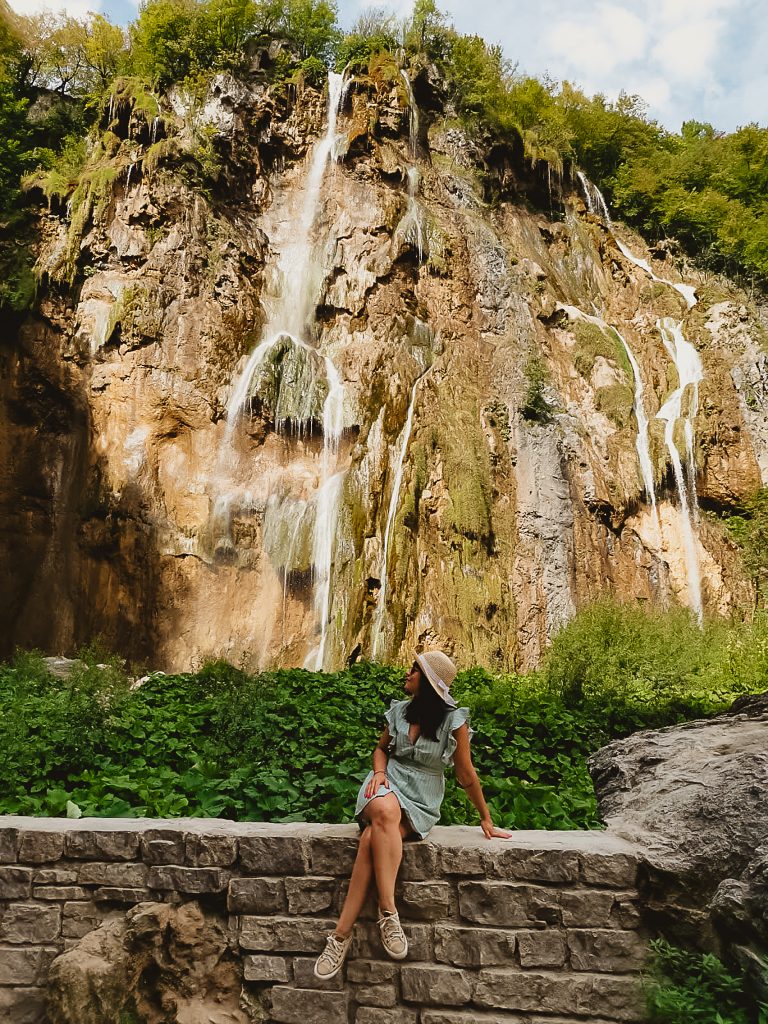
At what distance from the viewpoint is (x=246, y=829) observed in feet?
11.8

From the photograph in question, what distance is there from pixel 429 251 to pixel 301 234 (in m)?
3.49

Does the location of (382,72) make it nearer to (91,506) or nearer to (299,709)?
(91,506)

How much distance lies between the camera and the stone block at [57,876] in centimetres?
358

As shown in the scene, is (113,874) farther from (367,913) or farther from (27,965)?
(367,913)

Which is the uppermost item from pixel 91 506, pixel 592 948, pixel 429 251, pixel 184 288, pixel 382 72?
pixel 382 72

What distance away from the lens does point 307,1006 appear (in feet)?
10.7

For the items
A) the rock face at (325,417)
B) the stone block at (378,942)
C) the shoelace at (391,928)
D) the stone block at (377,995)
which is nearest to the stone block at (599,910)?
the stone block at (378,942)

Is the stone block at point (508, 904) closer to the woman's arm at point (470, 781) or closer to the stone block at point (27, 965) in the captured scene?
the woman's arm at point (470, 781)

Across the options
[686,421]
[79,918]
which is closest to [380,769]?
[79,918]

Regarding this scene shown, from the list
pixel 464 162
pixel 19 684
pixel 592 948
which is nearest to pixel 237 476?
pixel 19 684

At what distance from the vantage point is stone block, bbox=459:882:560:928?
3.24m

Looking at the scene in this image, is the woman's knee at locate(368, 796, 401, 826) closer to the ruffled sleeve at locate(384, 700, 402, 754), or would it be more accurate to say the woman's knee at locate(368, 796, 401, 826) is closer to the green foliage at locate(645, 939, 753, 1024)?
the ruffled sleeve at locate(384, 700, 402, 754)

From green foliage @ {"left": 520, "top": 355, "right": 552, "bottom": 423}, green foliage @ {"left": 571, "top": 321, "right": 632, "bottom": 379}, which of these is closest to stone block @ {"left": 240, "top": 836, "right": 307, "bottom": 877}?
green foliage @ {"left": 520, "top": 355, "right": 552, "bottom": 423}

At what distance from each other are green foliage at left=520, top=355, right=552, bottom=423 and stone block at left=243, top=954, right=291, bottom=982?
14549 mm
